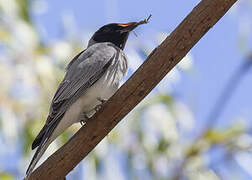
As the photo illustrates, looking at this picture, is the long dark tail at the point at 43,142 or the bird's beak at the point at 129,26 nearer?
the long dark tail at the point at 43,142

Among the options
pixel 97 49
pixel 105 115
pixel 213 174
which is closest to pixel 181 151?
pixel 213 174

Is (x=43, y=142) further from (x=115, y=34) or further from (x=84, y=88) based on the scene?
(x=115, y=34)

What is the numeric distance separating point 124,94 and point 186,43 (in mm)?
370

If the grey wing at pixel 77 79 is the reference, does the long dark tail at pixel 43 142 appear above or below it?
below

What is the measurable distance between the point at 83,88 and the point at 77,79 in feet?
0.32

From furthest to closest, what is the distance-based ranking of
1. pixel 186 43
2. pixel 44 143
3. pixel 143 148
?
pixel 143 148
pixel 44 143
pixel 186 43

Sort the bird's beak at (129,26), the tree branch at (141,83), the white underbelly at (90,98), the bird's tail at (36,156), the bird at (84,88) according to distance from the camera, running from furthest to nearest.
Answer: the bird's beak at (129,26), the white underbelly at (90,98), the bird at (84,88), the bird's tail at (36,156), the tree branch at (141,83)

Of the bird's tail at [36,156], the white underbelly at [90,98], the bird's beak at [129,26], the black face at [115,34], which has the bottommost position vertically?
the bird's tail at [36,156]

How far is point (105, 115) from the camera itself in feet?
10.1

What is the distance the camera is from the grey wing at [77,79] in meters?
3.33

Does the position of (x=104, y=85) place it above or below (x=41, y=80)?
below

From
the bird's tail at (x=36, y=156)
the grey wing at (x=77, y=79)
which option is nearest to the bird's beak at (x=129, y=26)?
the grey wing at (x=77, y=79)

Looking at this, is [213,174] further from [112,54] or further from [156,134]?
[112,54]

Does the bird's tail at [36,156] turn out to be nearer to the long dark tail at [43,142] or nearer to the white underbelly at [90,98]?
the long dark tail at [43,142]
